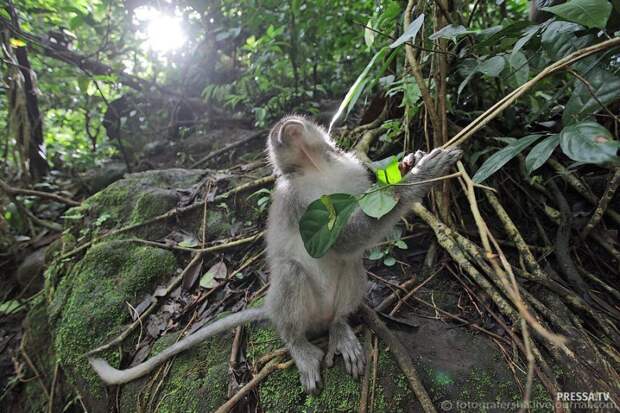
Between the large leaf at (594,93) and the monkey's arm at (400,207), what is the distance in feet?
1.73

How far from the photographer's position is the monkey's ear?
2658mm

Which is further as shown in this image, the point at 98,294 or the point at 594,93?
the point at 98,294

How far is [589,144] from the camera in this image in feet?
4.06

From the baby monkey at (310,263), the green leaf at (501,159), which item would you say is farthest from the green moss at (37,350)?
the green leaf at (501,159)

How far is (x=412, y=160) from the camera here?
2061mm

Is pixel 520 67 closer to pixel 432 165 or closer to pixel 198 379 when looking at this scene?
pixel 432 165

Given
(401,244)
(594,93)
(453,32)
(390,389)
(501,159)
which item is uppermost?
(453,32)

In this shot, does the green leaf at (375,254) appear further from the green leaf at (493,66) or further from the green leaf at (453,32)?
the green leaf at (453,32)

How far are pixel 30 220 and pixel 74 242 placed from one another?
1.44m

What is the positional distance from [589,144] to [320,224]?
1078mm

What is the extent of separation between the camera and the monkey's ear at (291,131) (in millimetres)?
2658

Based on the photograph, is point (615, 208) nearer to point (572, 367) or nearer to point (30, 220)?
point (572, 367)

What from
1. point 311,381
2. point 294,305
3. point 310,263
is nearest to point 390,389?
point 311,381

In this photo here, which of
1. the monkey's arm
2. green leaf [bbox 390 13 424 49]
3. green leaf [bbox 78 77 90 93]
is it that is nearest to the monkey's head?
the monkey's arm
